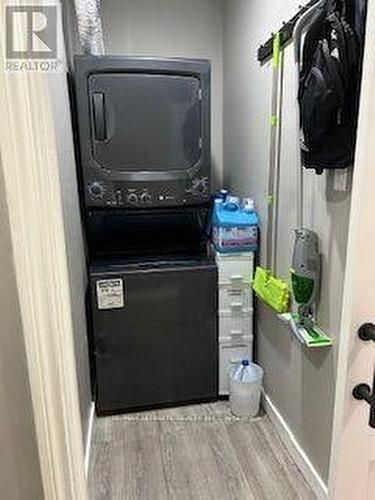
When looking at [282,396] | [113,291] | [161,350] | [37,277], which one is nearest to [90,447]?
[161,350]

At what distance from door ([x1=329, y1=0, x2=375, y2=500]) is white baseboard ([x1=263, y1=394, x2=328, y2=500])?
Result: 2.08ft

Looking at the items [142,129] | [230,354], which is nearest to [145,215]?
[142,129]

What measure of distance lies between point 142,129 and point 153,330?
1060 mm

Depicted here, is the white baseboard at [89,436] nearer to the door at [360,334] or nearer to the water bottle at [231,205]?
the door at [360,334]

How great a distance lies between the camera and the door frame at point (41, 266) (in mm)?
821

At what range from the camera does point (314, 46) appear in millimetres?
1291

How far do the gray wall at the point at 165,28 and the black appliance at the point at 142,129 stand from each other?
544 millimetres

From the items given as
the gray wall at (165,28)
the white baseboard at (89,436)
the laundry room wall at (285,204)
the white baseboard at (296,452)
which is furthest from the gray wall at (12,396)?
the gray wall at (165,28)

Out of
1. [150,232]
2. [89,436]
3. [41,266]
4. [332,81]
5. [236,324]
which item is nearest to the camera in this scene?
[41,266]

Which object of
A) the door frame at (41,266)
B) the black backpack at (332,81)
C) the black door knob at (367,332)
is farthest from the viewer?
the black backpack at (332,81)

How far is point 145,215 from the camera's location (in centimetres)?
233

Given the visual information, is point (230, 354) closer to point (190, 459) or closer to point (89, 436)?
point (190, 459)

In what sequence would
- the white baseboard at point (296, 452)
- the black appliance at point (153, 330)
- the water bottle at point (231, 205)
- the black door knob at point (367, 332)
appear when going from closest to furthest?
the black door knob at point (367, 332), the white baseboard at point (296, 452), the black appliance at point (153, 330), the water bottle at point (231, 205)

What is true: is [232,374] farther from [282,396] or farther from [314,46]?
[314,46]
